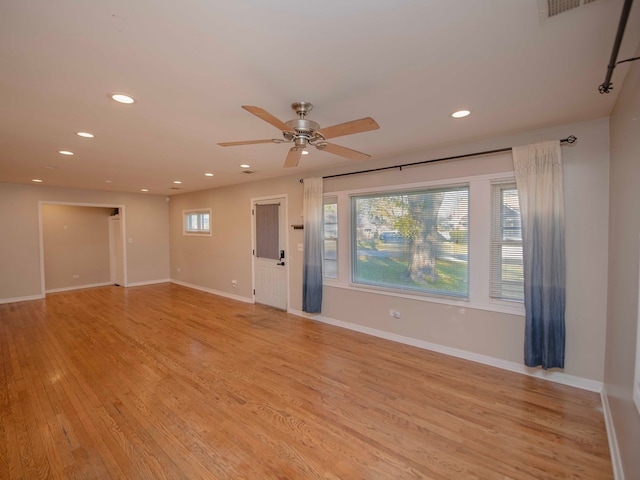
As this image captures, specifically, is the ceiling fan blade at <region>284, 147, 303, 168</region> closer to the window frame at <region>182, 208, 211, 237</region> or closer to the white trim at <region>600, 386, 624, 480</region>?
the white trim at <region>600, 386, 624, 480</region>

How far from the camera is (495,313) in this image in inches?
128

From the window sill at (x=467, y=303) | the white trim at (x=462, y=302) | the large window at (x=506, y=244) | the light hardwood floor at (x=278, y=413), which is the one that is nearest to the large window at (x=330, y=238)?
the white trim at (x=462, y=302)

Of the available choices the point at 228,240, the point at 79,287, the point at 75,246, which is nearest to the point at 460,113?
the point at 228,240

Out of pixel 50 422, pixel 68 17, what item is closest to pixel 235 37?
pixel 68 17

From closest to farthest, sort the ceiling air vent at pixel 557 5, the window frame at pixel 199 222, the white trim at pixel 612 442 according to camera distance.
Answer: the ceiling air vent at pixel 557 5 → the white trim at pixel 612 442 → the window frame at pixel 199 222

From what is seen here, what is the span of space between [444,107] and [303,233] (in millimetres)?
3149

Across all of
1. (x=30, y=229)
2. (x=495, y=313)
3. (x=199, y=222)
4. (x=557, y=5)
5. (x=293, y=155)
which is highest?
(x=557, y=5)

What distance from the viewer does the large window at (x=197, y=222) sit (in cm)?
722

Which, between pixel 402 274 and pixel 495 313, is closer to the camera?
pixel 495 313

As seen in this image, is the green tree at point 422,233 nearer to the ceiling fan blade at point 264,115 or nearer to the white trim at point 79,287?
the ceiling fan blade at point 264,115

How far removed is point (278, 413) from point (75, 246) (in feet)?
26.9

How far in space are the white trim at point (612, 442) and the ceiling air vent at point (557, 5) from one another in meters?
2.59

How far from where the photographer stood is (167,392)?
2.77 metres

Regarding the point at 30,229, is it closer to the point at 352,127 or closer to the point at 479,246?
the point at 352,127
